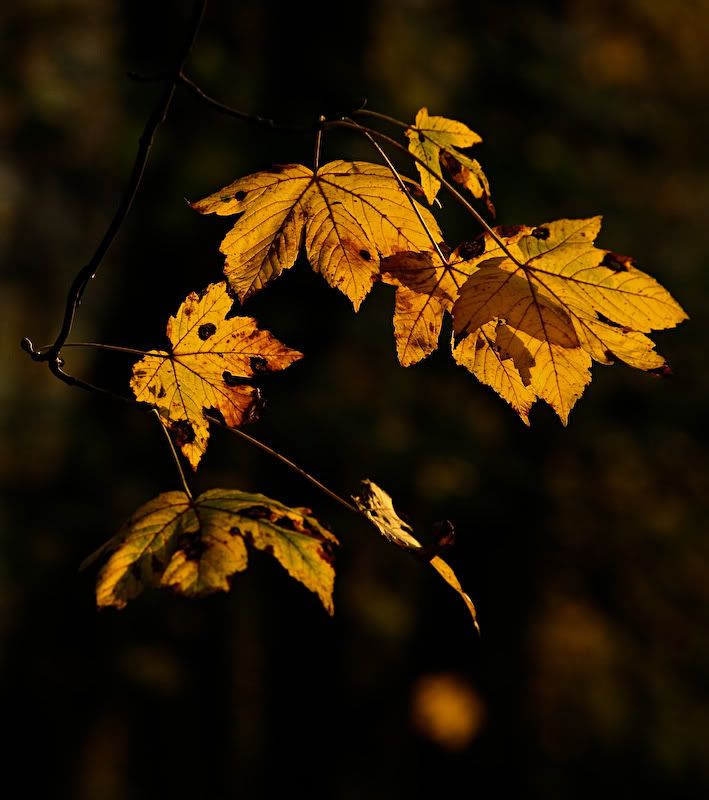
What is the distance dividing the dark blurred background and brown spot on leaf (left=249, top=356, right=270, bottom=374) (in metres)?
2.99

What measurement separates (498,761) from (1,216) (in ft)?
32.2

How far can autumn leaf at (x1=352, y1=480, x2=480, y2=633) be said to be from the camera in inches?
33.1

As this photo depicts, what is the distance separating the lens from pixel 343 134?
429 centimetres

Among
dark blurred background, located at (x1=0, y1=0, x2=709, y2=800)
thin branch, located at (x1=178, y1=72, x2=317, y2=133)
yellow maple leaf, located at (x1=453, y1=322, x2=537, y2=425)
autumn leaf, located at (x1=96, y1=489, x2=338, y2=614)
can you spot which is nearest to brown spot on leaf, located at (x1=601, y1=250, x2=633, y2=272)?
yellow maple leaf, located at (x1=453, y1=322, x2=537, y2=425)

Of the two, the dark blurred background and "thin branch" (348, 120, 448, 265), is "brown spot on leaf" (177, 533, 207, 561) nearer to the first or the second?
"thin branch" (348, 120, 448, 265)

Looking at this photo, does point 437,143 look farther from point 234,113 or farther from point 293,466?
point 293,466

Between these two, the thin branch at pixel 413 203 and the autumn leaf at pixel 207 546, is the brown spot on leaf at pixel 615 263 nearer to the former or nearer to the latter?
the thin branch at pixel 413 203

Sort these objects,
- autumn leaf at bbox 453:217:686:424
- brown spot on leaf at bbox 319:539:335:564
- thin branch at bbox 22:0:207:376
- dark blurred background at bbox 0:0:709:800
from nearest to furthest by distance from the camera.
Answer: thin branch at bbox 22:0:207:376 → autumn leaf at bbox 453:217:686:424 → brown spot on leaf at bbox 319:539:335:564 → dark blurred background at bbox 0:0:709:800

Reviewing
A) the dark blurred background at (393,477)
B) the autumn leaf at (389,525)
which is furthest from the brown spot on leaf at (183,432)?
the dark blurred background at (393,477)

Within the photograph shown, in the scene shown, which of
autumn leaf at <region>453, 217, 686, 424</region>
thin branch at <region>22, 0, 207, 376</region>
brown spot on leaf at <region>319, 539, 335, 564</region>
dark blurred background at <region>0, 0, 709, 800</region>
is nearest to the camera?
thin branch at <region>22, 0, 207, 376</region>

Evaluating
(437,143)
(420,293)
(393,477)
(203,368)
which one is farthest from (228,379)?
(393,477)

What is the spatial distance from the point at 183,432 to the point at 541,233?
494 millimetres

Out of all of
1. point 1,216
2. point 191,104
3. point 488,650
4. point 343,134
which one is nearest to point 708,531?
point 488,650

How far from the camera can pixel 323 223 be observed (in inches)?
35.2
